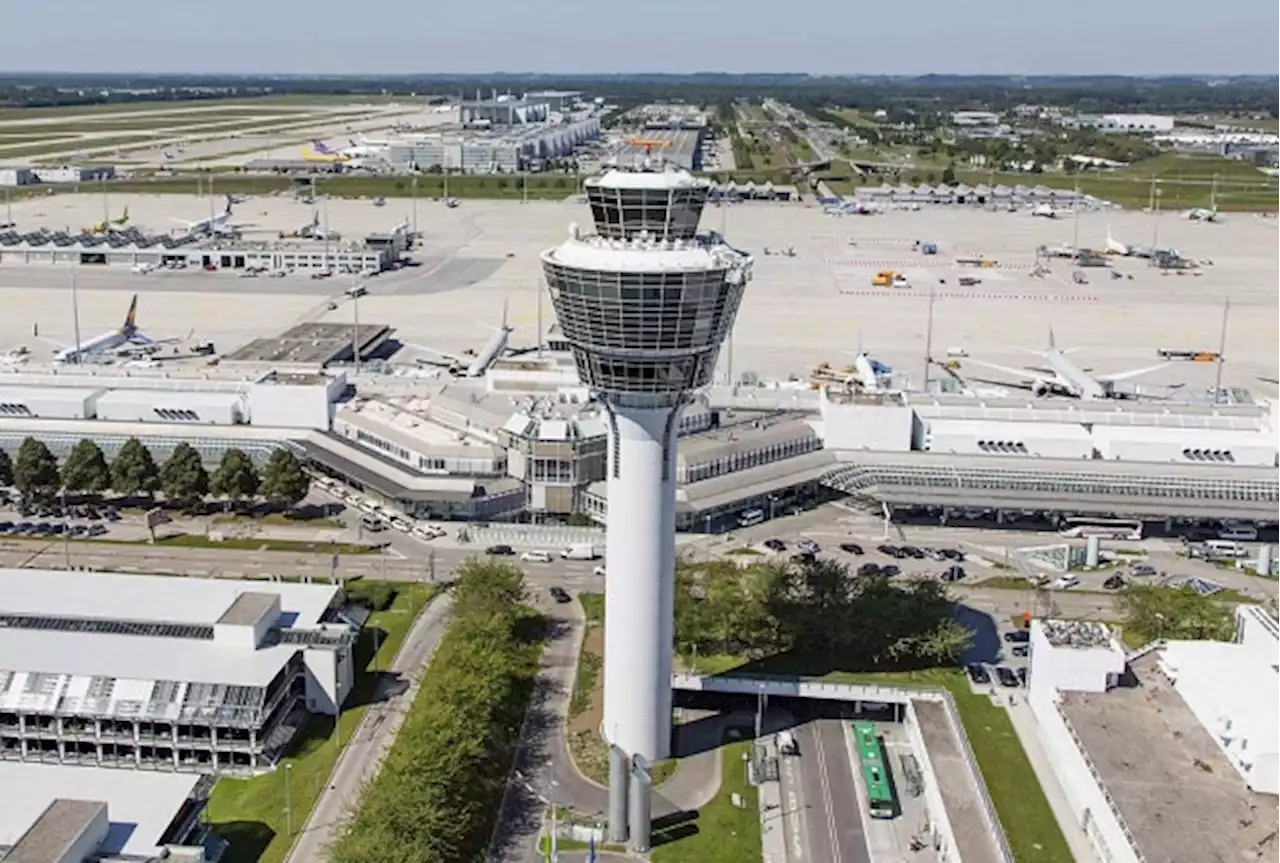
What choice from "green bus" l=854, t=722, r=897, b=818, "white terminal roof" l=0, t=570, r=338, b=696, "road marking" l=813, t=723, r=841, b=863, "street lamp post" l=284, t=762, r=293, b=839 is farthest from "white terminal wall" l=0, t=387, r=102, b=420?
"green bus" l=854, t=722, r=897, b=818

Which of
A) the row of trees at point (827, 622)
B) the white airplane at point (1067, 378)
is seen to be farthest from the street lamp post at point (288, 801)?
the white airplane at point (1067, 378)

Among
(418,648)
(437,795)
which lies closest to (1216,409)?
(418,648)

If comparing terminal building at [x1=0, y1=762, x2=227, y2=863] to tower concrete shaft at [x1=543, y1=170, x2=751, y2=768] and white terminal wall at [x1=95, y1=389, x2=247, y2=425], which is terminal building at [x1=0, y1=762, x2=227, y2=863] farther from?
white terminal wall at [x1=95, y1=389, x2=247, y2=425]

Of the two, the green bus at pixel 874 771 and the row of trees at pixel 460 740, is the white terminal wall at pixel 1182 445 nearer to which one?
the green bus at pixel 874 771

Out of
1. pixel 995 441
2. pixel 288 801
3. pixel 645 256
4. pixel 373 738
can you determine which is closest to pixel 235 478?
pixel 373 738

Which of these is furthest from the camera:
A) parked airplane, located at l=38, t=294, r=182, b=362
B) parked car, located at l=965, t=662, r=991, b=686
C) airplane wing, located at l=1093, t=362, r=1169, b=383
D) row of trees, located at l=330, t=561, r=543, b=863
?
parked airplane, located at l=38, t=294, r=182, b=362

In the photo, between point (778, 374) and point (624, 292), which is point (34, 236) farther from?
point (624, 292)
